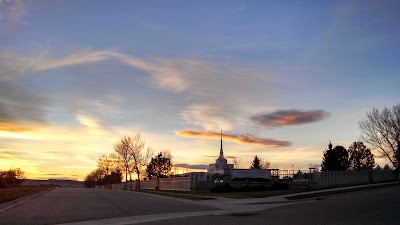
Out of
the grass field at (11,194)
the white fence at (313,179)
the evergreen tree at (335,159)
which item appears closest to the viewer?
the grass field at (11,194)

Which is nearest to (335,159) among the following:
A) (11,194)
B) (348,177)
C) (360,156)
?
(360,156)

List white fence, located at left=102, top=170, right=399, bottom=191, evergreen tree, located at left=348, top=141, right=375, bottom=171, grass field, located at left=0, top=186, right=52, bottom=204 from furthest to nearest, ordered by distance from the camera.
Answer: evergreen tree, located at left=348, top=141, right=375, bottom=171
white fence, located at left=102, top=170, right=399, bottom=191
grass field, located at left=0, top=186, right=52, bottom=204

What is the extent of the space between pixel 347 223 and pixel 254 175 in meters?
35.8

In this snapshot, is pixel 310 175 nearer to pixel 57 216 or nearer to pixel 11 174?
pixel 57 216

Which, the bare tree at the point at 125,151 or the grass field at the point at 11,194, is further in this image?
the bare tree at the point at 125,151

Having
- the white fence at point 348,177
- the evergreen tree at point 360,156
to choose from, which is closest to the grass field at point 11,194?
the white fence at point 348,177

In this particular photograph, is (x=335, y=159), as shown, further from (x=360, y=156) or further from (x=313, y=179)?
(x=313, y=179)

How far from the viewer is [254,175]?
50094 millimetres

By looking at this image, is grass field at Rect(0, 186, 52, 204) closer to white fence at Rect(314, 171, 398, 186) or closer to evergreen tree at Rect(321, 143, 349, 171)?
white fence at Rect(314, 171, 398, 186)

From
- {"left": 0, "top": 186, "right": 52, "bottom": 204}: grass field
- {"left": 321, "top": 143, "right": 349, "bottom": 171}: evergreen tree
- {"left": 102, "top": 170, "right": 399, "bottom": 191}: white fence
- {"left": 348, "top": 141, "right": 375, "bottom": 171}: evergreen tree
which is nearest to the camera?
{"left": 0, "top": 186, "right": 52, "bottom": 204}: grass field

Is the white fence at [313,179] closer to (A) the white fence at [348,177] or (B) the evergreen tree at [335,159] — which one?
(A) the white fence at [348,177]

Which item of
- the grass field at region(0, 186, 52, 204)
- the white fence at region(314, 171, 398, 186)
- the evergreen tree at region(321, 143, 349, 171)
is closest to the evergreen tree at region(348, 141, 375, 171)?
the evergreen tree at region(321, 143, 349, 171)

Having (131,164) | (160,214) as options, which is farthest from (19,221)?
(131,164)

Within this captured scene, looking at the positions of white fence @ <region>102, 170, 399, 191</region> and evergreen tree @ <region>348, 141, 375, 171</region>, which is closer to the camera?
white fence @ <region>102, 170, 399, 191</region>
